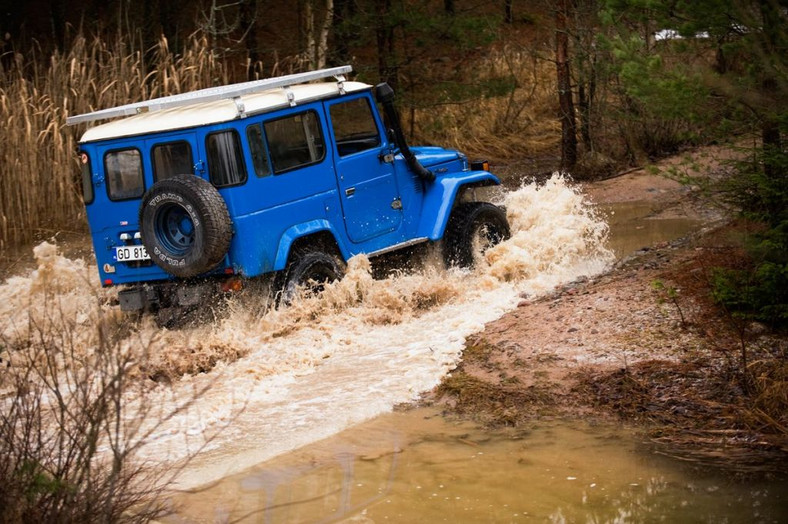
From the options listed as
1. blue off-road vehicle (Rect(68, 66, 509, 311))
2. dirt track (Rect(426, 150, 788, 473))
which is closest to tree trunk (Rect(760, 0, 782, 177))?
dirt track (Rect(426, 150, 788, 473))

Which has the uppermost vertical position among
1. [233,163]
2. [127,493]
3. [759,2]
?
[759,2]

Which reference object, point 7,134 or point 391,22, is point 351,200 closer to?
point 7,134

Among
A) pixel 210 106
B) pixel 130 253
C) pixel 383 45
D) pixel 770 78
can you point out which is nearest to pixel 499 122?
pixel 383 45

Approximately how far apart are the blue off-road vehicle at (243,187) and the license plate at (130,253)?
0.01m

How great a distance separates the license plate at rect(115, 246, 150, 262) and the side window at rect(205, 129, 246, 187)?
0.96 meters

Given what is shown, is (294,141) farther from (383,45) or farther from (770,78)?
(383,45)

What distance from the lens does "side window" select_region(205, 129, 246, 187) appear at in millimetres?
8914

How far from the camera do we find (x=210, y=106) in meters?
9.14

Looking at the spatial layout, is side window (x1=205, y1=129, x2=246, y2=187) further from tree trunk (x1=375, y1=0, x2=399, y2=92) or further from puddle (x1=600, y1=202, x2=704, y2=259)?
tree trunk (x1=375, y1=0, x2=399, y2=92)

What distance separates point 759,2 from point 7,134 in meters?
9.59

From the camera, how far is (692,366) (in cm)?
720

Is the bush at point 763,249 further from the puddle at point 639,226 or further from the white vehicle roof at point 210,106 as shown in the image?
the white vehicle roof at point 210,106

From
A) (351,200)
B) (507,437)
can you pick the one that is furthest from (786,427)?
(351,200)

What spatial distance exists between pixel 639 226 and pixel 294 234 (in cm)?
583
